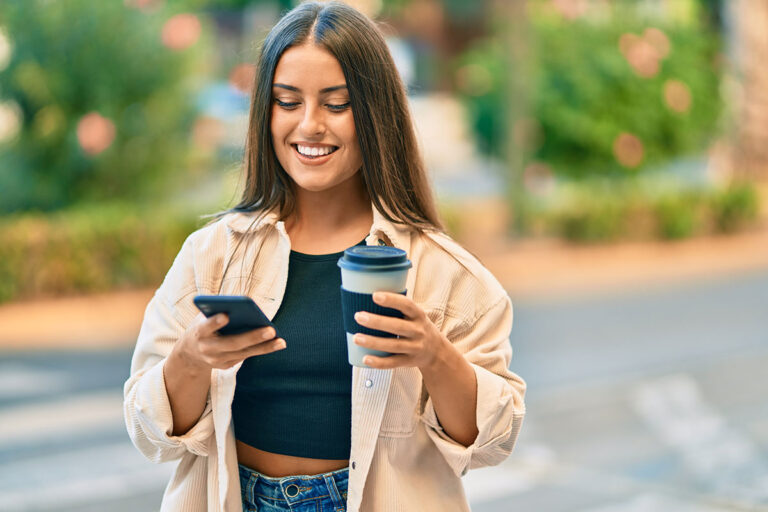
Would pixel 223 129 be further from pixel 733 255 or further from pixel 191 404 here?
pixel 191 404

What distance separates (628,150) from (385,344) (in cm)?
1118

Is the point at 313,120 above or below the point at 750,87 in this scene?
above

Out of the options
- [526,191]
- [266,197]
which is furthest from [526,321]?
[266,197]

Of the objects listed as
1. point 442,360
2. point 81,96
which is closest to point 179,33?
point 81,96

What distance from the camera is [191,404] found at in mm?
1828

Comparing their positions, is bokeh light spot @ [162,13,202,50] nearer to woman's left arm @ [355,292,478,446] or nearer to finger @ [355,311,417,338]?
woman's left arm @ [355,292,478,446]

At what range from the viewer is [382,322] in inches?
60.4

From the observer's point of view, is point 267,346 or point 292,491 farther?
point 292,491

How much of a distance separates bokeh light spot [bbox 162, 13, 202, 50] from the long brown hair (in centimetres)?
834

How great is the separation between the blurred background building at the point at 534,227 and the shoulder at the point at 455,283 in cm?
41

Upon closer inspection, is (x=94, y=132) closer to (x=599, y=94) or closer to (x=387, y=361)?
(x=599, y=94)

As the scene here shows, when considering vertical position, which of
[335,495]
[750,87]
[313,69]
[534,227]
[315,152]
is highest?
[313,69]

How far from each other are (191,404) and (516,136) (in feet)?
32.2

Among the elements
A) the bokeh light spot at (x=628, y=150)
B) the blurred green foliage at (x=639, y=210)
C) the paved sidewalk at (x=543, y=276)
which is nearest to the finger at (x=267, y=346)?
the paved sidewalk at (x=543, y=276)
